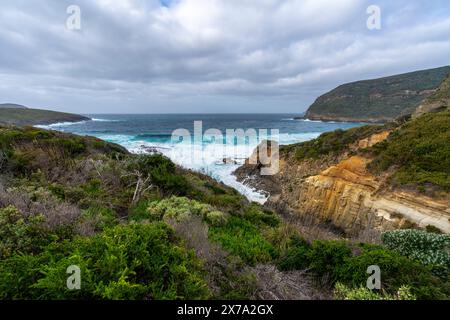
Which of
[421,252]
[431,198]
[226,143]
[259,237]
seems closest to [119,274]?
[259,237]

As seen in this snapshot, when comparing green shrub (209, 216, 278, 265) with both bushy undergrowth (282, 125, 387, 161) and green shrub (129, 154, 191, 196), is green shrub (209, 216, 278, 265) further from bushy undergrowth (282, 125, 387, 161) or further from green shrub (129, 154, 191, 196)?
bushy undergrowth (282, 125, 387, 161)

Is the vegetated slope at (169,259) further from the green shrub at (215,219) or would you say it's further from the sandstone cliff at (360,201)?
the sandstone cliff at (360,201)

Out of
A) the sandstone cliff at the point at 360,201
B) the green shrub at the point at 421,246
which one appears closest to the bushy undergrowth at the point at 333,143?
the sandstone cliff at the point at 360,201

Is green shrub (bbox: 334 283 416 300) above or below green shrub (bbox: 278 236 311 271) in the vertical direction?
above

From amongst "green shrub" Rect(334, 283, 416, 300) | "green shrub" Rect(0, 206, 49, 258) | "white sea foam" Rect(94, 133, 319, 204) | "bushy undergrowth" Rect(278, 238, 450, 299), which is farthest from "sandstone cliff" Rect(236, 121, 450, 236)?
"green shrub" Rect(0, 206, 49, 258)
